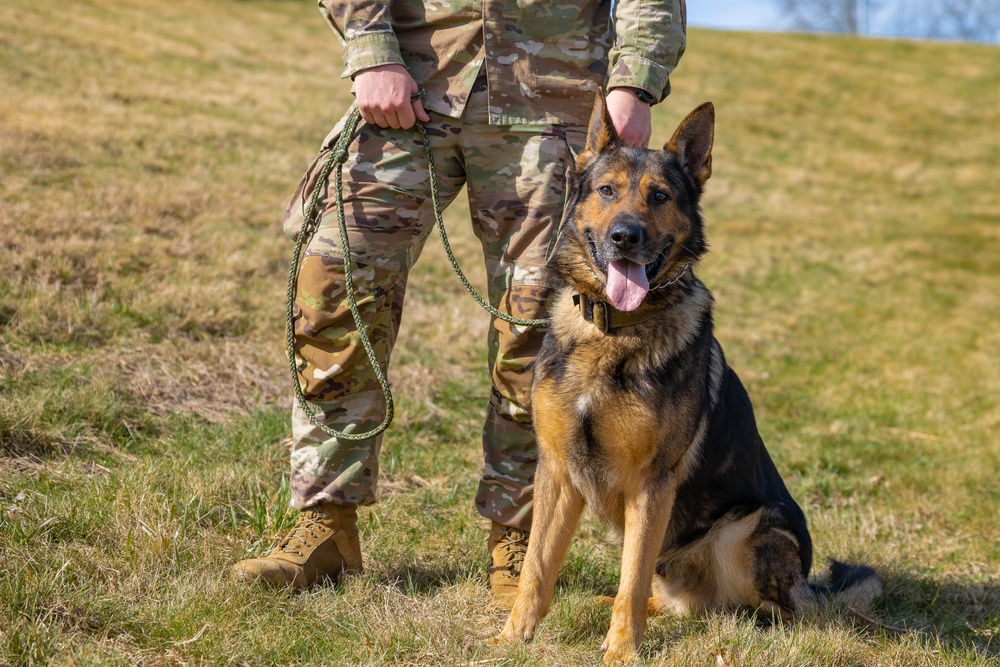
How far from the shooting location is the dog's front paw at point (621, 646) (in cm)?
291

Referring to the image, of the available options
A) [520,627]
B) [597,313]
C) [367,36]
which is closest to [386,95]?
Answer: [367,36]

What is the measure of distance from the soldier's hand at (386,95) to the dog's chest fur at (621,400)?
95 centimetres

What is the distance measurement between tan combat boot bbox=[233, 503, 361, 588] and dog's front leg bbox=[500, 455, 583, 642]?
68 centimetres

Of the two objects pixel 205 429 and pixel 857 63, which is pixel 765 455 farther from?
pixel 857 63

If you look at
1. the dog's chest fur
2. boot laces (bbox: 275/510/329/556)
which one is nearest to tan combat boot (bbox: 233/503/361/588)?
boot laces (bbox: 275/510/329/556)

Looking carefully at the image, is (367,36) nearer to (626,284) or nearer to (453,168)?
(453,168)

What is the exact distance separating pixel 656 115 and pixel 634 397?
16.2 m

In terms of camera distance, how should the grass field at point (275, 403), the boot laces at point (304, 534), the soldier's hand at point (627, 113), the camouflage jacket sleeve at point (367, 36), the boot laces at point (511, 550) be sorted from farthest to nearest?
the boot laces at point (511, 550)
the soldier's hand at point (627, 113)
the boot laces at point (304, 534)
the camouflage jacket sleeve at point (367, 36)
the grass field at point (275, 403)

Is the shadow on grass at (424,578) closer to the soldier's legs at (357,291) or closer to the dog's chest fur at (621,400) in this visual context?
the soldier's legs at (357,291)

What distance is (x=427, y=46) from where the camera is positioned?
3.29 meters

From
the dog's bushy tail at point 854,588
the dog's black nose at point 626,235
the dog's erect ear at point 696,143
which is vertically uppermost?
the dog's erect ear at point 696,143

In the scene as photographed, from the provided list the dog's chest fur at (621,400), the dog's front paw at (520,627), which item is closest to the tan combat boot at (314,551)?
the dog's front paw at (520,627)

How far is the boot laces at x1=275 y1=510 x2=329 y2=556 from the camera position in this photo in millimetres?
3217

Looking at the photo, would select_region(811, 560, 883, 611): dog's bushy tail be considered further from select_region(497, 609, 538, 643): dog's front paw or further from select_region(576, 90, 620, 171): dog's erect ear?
select_region(576, 90, 620, 171): dog's erect ear
